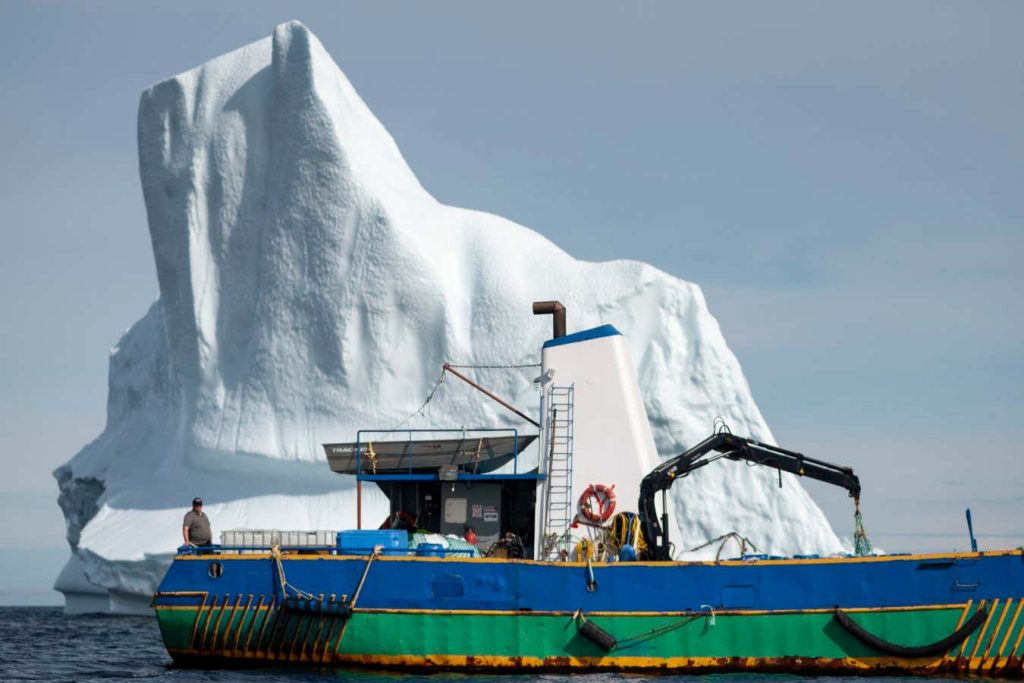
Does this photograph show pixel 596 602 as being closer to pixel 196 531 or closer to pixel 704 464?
pixel 704 464

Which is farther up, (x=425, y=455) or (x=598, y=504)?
(x=425, y=455)

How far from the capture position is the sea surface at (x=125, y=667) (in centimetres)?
1512

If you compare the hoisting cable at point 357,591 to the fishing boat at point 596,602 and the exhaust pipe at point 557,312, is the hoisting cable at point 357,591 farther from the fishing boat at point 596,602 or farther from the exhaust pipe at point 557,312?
the exhaust pipe at point 557,312

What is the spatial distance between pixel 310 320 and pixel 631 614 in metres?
15.9

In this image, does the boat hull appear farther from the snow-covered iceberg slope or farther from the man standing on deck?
the snow-covered iceberg slope

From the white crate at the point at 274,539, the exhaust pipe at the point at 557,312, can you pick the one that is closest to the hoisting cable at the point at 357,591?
the white crate at the point at 274,539

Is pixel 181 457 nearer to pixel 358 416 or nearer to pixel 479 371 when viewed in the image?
pixel 358 416

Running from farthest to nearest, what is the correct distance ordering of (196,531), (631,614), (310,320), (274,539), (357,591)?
(310,320)
(196,531)
(274,539)
(357,591)
(631,614)

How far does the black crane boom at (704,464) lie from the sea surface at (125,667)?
1933mm

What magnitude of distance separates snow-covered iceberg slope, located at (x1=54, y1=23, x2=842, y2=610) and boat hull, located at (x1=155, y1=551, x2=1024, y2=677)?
12076 millimetres

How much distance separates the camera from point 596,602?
15.5 m

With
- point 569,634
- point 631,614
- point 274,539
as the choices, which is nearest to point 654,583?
point 631,614

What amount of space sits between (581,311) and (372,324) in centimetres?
494

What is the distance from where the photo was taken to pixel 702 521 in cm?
2712
